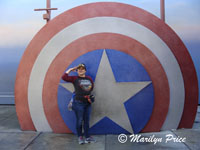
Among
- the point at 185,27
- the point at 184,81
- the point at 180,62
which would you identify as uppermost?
the point at 185,27

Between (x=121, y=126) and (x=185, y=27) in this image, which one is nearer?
(x=121, y=126)

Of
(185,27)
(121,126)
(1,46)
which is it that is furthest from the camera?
(1,46)

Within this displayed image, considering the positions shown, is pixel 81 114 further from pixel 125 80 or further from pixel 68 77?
pixel 125 80

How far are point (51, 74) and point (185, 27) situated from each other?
3.93 m

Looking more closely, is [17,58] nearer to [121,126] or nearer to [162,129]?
[121,126]

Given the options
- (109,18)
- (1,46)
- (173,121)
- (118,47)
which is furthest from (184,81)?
(1,46)

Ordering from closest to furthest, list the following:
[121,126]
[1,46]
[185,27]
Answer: [121,126] < [185,27] < [1,46]

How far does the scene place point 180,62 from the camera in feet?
12.6

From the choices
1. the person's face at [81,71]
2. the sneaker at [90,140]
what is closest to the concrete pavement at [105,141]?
the sneaker at [90,140]

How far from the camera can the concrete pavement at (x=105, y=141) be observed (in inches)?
124

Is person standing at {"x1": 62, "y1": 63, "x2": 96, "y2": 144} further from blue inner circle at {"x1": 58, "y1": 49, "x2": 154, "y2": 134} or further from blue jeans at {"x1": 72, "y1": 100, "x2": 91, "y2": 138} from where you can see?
blue inner circle at {"x1": 58, "y1": 49, "x2": 154, "y2": 134}

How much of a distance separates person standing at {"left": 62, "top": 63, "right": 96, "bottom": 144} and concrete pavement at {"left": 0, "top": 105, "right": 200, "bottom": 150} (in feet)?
0.66

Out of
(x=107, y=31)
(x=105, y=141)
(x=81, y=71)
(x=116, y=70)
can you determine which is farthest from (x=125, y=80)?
(x=105, y=141)

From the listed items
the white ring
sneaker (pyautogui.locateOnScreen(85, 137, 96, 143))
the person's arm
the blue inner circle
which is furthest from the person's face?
sneaker (pyautogui.locateOnScreen(85, 137, 96, 143))
